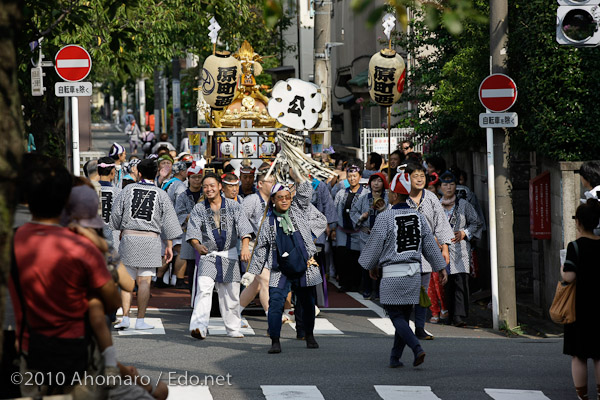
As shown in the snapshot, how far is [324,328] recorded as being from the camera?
11984 millimetres

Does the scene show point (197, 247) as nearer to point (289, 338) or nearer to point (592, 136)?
point (289, 338)

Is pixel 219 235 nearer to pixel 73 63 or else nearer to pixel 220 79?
pixel 73 63

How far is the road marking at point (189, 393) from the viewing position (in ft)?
25.8

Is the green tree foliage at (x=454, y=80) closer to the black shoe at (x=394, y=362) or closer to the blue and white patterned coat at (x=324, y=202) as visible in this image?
the blue and white patterned coat at (x=324, y=202)

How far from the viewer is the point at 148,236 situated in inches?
450

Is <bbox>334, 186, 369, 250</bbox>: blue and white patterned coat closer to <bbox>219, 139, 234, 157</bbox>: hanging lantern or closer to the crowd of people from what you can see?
the crowd of people

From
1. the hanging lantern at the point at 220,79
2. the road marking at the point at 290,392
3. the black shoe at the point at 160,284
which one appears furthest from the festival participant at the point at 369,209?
the hanging lantern at the point at 220,79

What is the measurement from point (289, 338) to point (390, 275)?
2.19m

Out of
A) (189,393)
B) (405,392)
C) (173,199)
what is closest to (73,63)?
(173,199)

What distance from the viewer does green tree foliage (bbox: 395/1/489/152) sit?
46.7 ft

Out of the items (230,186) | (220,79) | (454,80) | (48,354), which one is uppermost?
(220,79)

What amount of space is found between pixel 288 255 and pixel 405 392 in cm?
252

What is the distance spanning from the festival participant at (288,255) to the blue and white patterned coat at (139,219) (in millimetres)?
1599

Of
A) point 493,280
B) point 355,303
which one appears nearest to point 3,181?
point 493,280
